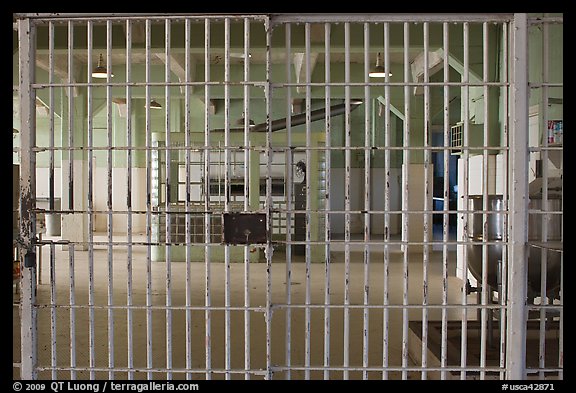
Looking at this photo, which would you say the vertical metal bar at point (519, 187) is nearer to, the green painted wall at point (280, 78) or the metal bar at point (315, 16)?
the metal bar at point (315, 16)

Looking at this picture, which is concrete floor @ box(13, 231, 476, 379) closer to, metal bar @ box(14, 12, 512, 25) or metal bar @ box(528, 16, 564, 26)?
metal bar @ box(14, 12, 512, 25)

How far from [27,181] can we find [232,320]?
374 cm

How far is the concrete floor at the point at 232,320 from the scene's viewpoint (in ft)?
16.1

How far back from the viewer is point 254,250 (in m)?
10.8

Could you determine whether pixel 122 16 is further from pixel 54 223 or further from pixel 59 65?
pixel 54 223

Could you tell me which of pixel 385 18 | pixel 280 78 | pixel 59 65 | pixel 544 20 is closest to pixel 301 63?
pixel 280 78

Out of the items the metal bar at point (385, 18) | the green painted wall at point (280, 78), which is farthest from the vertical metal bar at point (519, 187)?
the green painted wall at point (280, 78)

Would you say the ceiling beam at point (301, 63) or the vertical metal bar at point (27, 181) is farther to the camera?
the ceiling beam at point (301, 63)

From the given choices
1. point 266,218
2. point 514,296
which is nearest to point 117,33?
point 266,218

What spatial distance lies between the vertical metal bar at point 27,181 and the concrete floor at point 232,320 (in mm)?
128

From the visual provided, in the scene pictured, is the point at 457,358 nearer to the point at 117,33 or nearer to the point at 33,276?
the point at 33,276

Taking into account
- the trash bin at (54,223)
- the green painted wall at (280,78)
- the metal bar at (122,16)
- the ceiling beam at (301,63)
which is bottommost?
the trash bin at (54,223)

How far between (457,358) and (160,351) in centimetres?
260

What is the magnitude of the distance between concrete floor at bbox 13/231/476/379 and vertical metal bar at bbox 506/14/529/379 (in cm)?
156
